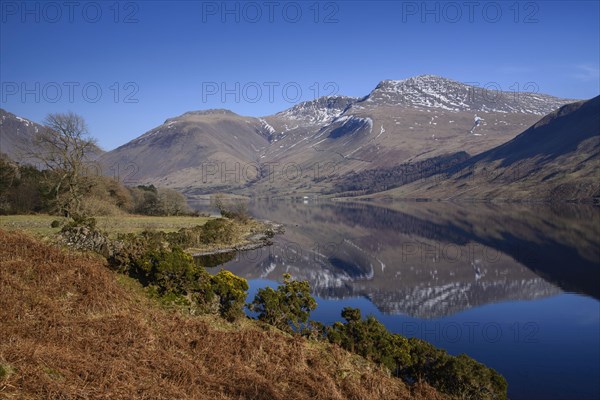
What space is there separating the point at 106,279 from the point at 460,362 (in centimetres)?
1342

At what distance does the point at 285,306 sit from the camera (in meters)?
19.8

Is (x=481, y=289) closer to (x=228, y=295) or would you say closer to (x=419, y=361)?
(x=419, y=361)

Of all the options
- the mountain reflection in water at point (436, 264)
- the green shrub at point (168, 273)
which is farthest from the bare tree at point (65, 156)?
the green shrub at point (168, 273)

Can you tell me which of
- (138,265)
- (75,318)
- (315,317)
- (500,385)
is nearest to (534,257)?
(315,317)

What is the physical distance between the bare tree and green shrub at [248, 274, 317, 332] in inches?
1571

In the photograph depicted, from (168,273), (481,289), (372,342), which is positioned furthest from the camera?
(481,289)

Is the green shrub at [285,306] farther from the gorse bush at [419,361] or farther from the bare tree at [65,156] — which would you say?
the bare tree at [65,156]

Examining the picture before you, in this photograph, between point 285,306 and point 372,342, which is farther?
point 285,306

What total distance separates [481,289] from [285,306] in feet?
101

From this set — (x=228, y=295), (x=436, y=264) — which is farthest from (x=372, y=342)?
(x=436, y=264)

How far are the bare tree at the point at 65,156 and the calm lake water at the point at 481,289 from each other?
22708 millimetres


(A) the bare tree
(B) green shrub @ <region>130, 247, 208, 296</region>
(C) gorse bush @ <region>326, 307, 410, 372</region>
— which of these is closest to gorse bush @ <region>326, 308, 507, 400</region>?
(C) gorse bush @ <region>326, 307, 410, 372</region>

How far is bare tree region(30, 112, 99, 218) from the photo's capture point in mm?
52719

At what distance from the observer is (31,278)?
14.9 meters
